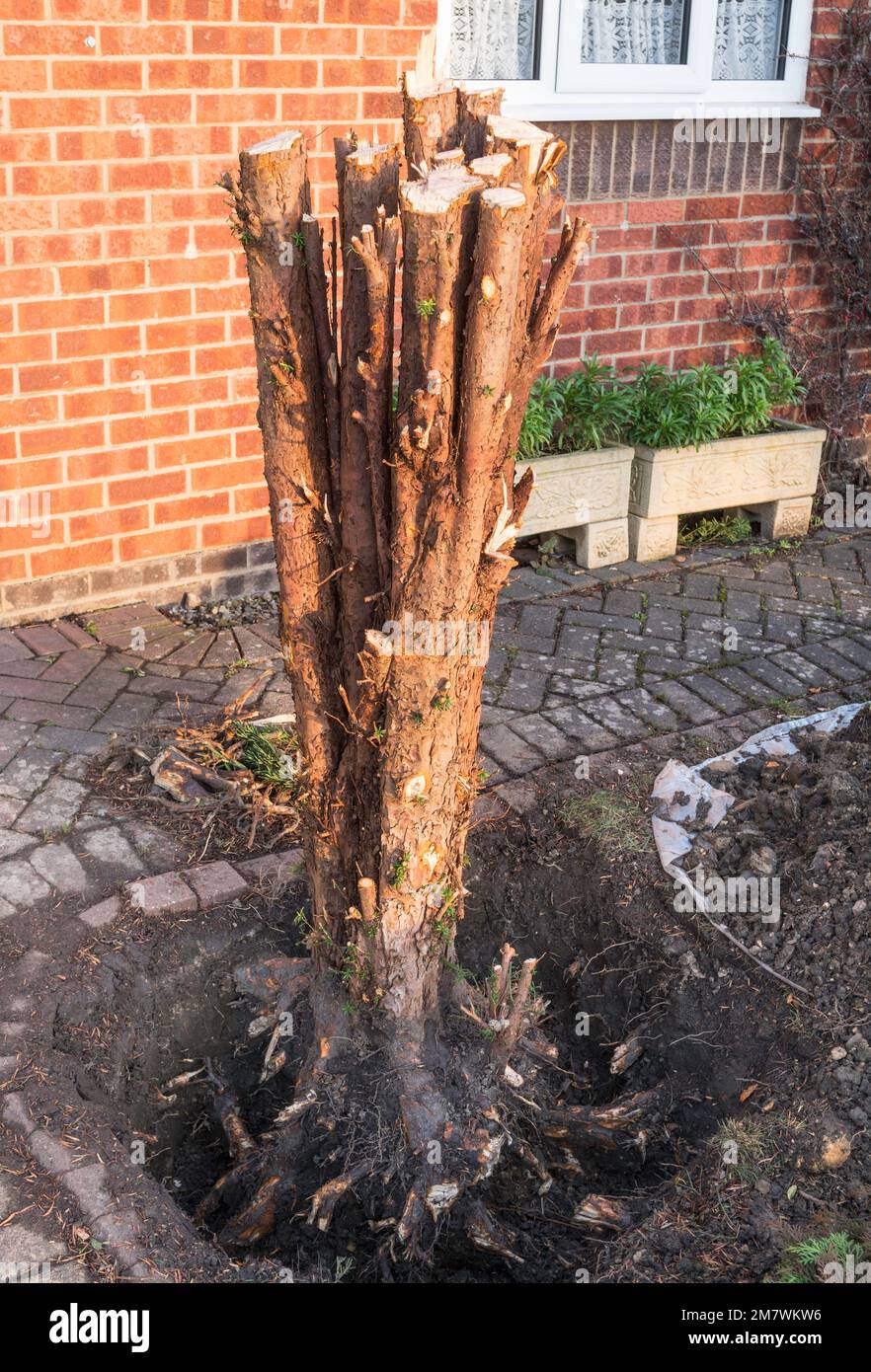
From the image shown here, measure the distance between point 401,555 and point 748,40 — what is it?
5.36m

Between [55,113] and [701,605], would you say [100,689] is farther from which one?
[701,605]

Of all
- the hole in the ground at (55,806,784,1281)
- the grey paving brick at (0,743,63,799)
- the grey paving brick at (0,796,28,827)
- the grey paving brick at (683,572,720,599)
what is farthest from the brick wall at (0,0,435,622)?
the hole in the ground at (55,806,784,1281)

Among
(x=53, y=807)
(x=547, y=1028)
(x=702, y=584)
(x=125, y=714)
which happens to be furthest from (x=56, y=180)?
(x=547, y=1028)

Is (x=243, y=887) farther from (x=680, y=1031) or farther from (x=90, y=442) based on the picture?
(x=90, y=442)

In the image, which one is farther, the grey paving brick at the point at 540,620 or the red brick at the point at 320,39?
the grey paving brick at the point at 540,620

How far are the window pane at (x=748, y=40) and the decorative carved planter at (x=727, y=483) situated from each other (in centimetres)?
179

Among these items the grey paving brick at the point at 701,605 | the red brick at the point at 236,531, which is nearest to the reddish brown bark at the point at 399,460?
the red brick at the point at 236,531

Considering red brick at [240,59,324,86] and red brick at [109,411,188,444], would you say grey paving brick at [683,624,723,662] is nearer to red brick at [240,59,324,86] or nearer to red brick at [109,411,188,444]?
red brick at [109,411,188,444]

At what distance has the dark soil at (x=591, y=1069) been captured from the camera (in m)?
3.10

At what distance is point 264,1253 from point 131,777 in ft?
5.85

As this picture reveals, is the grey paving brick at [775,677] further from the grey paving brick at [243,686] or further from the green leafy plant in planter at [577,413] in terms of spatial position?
the grey paving brick at [243,686]

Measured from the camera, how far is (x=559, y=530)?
6629 mm

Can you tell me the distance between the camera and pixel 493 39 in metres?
6.26

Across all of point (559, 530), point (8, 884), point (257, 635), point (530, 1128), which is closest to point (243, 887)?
point (8, 884)
